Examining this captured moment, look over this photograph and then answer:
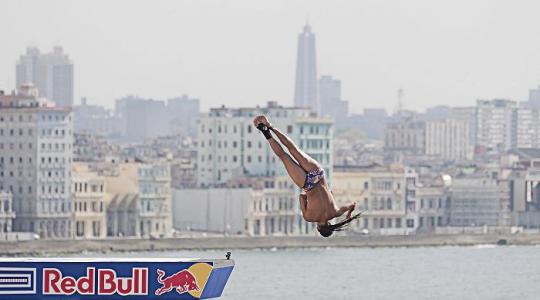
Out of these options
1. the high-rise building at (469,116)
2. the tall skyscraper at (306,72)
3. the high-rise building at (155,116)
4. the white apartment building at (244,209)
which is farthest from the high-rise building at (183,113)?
the white apartment building at (244,209)

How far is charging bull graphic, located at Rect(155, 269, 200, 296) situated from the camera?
34.6 ft

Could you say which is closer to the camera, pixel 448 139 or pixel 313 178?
pixel 313 178

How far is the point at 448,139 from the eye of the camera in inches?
4894

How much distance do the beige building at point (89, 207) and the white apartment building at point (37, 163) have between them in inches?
12.2

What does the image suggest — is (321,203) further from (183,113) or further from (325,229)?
(183,113)

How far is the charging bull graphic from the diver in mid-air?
3.55 feet

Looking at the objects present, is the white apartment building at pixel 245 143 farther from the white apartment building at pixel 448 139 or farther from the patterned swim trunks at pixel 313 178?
the patterned swim trunks at pixel 313 178

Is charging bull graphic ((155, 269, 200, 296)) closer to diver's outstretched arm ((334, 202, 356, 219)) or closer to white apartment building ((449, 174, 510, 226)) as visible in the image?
diver's outstretched arm ((334, 202, 356, 219))

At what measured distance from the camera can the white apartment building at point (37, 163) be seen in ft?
216

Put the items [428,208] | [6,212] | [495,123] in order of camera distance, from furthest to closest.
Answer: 1. [495,123]
2. [428,208]
3. [6,212]

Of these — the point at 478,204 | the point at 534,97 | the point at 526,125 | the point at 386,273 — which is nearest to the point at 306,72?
the point at 534,97

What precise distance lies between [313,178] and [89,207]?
5739 centimetres

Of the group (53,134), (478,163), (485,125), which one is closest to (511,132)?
(485,125)

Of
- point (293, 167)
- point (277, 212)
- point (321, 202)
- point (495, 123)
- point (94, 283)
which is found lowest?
point (277, 212)
